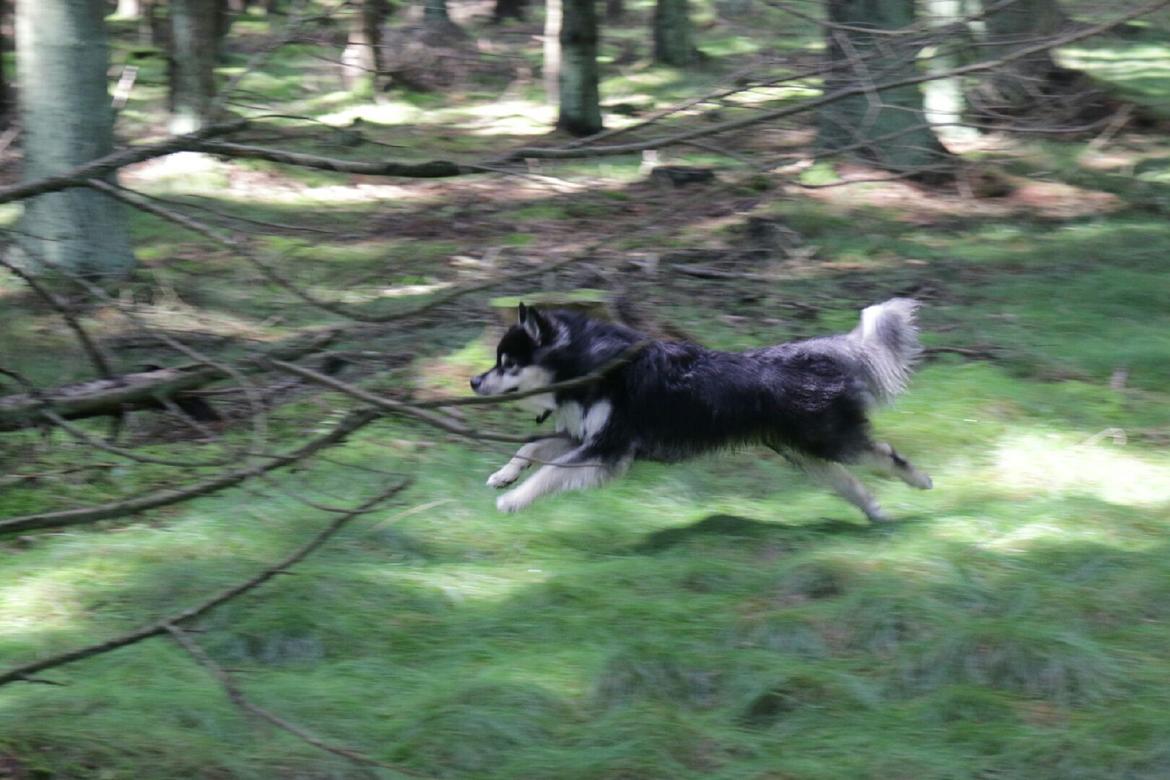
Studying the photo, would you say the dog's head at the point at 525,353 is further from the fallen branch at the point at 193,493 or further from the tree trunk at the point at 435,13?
the tree trunk at the point at 435,13

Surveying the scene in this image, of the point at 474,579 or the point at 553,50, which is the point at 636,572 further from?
the point at 553,50

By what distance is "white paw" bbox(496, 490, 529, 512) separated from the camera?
7035 mm

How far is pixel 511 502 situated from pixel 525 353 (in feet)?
2.75

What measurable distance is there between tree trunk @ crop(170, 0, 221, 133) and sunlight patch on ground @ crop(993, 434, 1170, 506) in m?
12.1

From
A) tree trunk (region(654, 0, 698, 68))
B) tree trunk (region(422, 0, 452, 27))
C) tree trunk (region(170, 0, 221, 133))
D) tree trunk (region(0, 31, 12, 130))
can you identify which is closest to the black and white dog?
tree trunk (region(170, 0, 221, 133))

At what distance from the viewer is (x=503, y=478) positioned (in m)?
7.59

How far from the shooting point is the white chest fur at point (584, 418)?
700 cm

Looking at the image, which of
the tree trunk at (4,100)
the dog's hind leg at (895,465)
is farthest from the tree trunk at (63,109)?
the tree trunk at (4,100)

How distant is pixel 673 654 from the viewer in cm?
539

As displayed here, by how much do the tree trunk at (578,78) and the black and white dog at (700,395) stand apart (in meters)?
12.5

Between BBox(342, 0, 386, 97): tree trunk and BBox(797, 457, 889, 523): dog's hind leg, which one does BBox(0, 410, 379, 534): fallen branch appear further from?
BBox(342, 0, 386, 97): tree trunk

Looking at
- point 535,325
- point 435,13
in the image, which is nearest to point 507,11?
point 435,13

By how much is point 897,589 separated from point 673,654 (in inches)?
46.6

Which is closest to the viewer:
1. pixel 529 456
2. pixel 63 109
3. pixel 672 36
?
pixel 529 456
